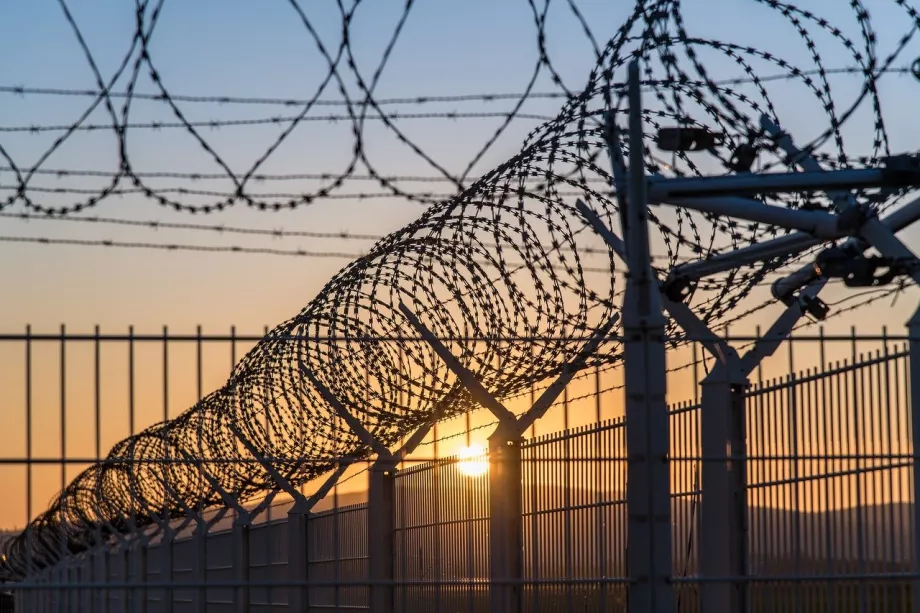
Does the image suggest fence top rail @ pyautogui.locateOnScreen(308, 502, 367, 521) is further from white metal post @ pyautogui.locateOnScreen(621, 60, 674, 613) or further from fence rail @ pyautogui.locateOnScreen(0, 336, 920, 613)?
white metal post @ pyautogui.locateOnScreen(621, 60, 674, 613)

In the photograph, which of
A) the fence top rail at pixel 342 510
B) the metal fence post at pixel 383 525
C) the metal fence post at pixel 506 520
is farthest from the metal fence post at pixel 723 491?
the fence top rail at pixel 342 510

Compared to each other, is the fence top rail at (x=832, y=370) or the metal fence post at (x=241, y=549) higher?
the fence top rail at (x=832, y=370)

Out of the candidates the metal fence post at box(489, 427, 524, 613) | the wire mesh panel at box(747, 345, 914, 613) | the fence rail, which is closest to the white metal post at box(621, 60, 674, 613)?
the fence rail

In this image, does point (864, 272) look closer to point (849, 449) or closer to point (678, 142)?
point (849, 449)

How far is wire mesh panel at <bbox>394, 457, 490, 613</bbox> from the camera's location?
366 inches

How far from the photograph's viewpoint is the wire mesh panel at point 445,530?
930cm

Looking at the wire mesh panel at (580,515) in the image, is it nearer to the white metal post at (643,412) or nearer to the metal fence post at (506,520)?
the metal fence post at (506,520)

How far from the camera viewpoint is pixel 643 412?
19.2 ft

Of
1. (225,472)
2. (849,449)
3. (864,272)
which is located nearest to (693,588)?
(849,449)

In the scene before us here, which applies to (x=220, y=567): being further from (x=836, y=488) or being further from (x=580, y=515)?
(x=836, y=488)

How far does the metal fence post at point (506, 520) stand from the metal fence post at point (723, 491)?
112cm

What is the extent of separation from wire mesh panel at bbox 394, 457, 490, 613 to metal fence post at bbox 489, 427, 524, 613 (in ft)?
0.51

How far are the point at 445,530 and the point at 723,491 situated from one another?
3.09 metres

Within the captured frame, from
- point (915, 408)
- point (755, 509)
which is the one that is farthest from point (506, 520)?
point (915, 408)
